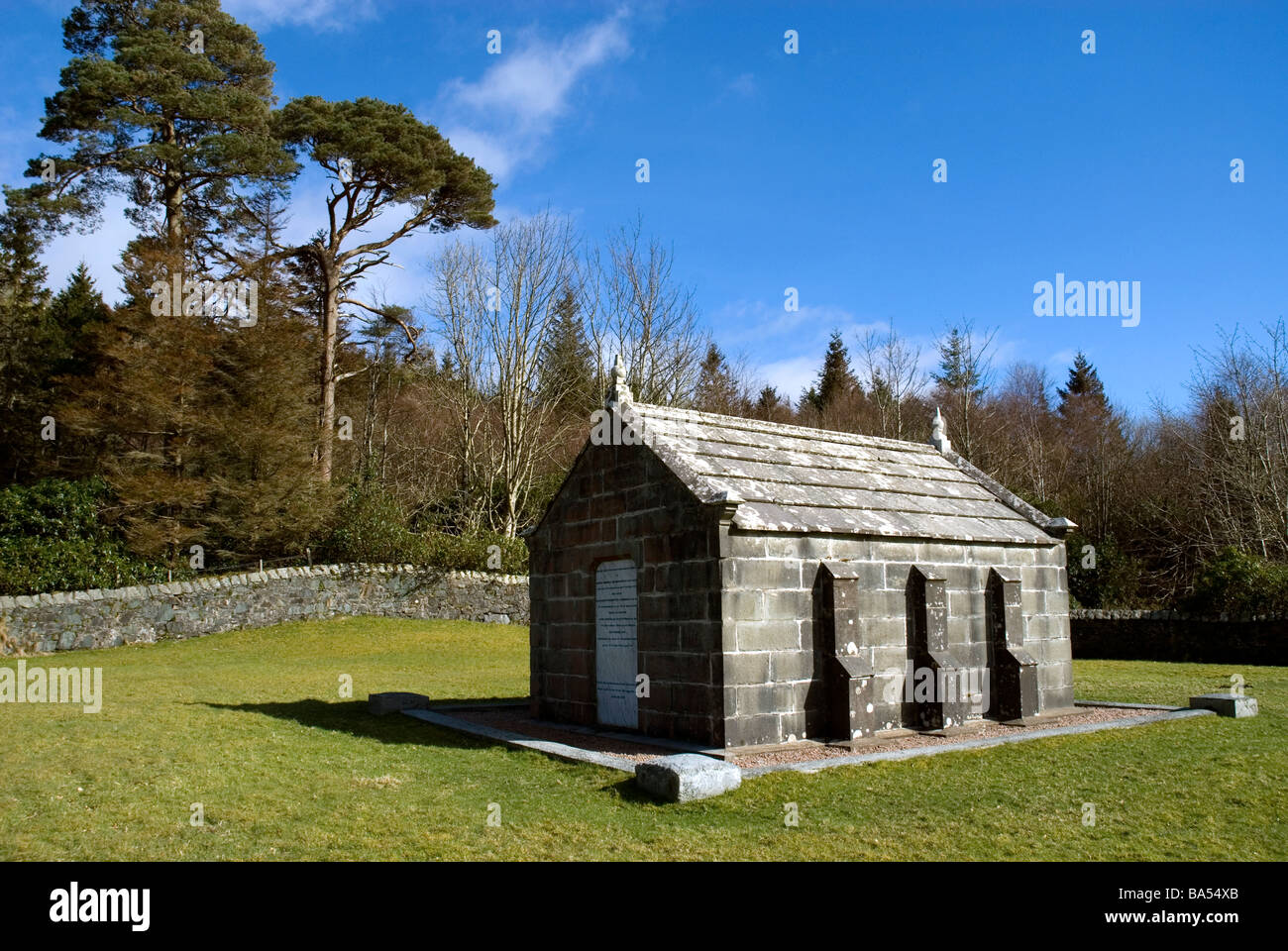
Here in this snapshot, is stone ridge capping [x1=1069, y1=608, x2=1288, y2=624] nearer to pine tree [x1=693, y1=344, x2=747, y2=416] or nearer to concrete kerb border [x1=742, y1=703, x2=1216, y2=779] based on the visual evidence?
concrete kerb border [x1=742, y1=703, x2=1216, y2=779]

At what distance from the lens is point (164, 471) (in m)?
26.0

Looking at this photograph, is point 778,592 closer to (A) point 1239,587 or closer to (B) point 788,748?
(B) point 788,748

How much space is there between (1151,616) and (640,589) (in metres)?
19.1

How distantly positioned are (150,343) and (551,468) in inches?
615

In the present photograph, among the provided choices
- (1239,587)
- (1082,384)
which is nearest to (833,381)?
(1082,384)

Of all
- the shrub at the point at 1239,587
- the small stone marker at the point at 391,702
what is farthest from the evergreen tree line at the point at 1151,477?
the small stone marker at the point at 391,702

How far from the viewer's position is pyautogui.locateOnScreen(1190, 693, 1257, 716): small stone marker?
13211 millimetres

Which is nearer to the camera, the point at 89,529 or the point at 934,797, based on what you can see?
the point at 934,797

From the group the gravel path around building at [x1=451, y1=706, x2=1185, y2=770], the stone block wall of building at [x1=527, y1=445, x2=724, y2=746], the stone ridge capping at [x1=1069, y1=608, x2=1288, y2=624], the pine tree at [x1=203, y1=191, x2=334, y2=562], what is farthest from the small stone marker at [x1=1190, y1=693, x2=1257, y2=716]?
the pine tree at [x1=203, y1=191, x2=334, y2=562]

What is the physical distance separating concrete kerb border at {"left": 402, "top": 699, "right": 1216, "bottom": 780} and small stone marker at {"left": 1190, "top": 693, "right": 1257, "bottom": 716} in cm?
15

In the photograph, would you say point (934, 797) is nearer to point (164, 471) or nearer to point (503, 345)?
point (164, 471)

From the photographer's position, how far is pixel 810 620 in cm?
1135

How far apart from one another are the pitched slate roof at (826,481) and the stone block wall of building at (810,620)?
26 centimetres
